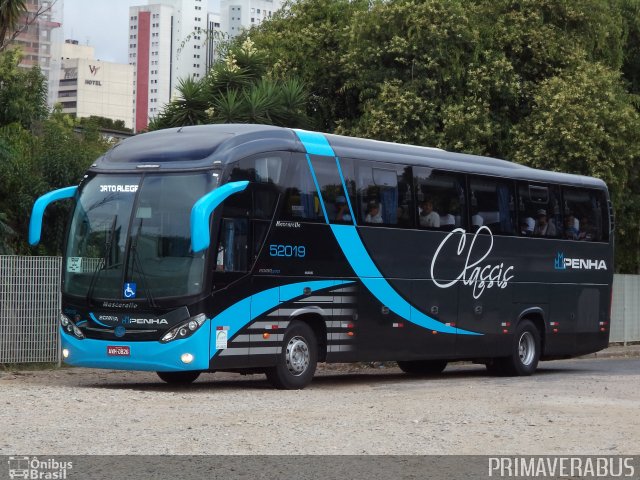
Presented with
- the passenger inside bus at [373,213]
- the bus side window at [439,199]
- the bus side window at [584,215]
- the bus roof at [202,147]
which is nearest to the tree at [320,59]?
the bus side window at [584,215]

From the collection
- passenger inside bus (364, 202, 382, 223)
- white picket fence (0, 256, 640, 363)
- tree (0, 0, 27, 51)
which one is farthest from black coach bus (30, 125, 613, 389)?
tree (0, 0, 27, 51)

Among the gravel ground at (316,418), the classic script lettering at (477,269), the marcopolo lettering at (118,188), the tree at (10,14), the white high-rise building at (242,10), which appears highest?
the white high-rise building at (242,10)

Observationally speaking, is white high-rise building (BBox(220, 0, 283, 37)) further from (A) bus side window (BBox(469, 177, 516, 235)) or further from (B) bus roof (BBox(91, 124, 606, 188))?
(B) bus roof (BBox(91, 124, 606, 188))

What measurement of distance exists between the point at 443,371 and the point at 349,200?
7262mm

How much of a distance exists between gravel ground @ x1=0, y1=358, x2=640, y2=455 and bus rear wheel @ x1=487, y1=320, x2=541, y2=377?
10.7ft

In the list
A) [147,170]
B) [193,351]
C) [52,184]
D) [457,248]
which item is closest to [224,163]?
[147,170]

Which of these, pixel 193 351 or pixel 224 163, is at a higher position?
pixel 224 163

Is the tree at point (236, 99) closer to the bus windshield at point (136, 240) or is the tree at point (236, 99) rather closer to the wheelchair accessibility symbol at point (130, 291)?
the bus windshield at point (136, 240)

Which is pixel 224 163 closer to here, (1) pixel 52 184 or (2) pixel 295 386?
(2) pixel 295 386

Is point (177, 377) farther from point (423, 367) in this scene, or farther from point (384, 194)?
point (423, 367)

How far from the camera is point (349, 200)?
1873 cm

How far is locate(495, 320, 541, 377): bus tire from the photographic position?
2284 centimetres

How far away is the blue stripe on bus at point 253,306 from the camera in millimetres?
16406

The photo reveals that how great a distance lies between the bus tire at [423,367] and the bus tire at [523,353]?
133cm
